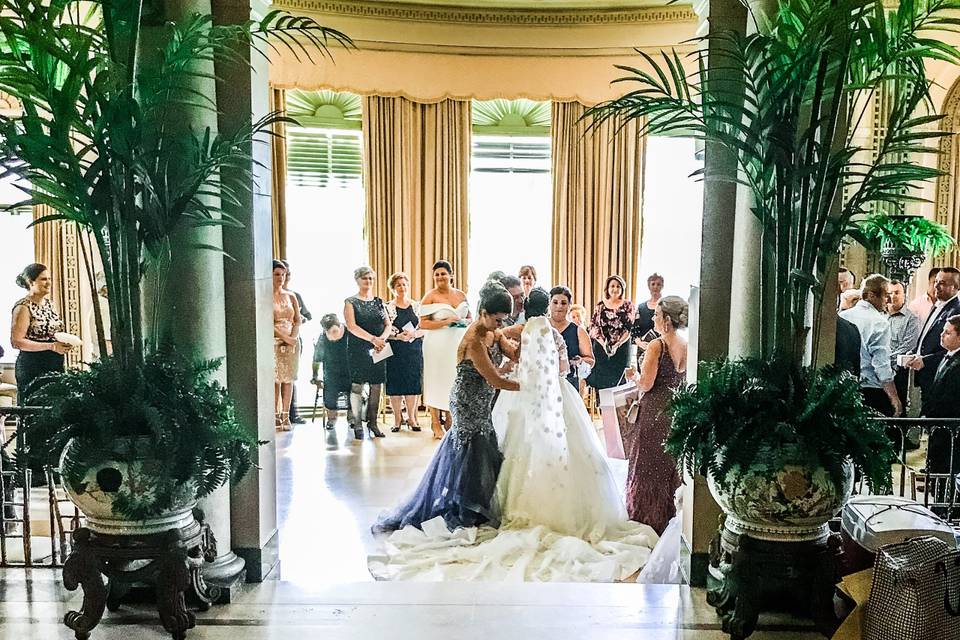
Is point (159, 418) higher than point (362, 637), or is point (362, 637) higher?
point (159, 418)

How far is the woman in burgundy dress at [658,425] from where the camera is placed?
5.56 meters

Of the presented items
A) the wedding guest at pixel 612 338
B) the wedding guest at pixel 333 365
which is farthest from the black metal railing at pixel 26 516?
the wedding guest at pixel 612 338

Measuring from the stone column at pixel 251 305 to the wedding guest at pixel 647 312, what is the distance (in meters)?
4.87

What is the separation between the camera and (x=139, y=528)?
3.50m

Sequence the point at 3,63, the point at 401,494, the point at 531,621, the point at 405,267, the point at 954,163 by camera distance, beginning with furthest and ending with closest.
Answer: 1. the point at 405,267
2. the point at 954,163
3. the point at 401,494
4. the point at 531,621
5. the point at 3,63

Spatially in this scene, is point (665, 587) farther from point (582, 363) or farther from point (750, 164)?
point (582, 363)

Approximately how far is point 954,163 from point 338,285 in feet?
21.7

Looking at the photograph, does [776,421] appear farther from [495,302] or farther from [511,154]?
[511,154]

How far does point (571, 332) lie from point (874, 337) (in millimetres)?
2543

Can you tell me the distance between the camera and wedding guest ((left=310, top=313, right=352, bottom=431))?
8750mm

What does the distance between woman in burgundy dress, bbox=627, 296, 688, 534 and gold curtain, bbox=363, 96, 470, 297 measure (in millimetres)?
4867

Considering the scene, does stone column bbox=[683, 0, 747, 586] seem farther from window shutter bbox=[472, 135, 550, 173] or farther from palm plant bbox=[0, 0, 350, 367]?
window shutter bbox=[472, 135, 550, 173]

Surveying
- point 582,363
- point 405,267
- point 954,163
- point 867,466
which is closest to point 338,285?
point 405,267

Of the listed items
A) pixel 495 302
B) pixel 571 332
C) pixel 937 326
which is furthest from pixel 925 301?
pixel 495 302
